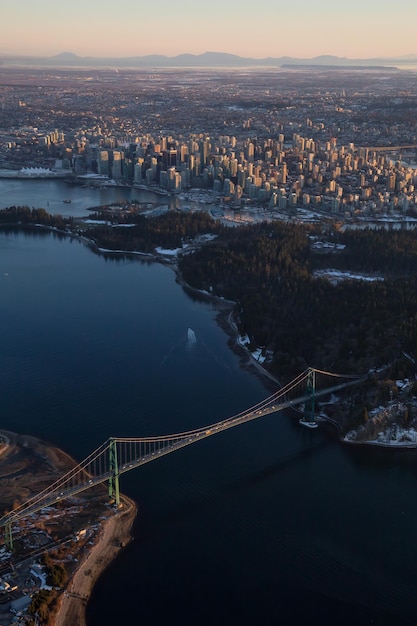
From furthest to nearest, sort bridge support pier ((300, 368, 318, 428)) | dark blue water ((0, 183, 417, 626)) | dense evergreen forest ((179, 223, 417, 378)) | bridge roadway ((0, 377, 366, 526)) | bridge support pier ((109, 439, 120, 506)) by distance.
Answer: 1. dense evergreen forest ((179, 223, 417, 378))
2. bridge support pier ((300, 368, 318, 428))
3. bridge support pier ((109, 439, 120, 506))
4. bridge roadway ((0, 377, 366, 526))
5. dark blue water ((0, 183, 417, 626))

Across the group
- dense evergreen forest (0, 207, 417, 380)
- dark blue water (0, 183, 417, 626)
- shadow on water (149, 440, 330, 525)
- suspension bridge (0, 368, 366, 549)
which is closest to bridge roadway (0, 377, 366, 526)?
suspension bridge (0, 368, 366, 549)

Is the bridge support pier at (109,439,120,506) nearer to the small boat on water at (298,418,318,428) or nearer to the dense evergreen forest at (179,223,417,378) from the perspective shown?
the small boat on water at (298,418,318,428)

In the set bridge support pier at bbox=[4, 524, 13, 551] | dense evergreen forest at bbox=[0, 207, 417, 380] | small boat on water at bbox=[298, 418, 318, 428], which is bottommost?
small boat on water at bbox=[298, 418, 318, 428]

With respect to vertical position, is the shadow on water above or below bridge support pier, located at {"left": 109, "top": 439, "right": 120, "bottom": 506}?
below

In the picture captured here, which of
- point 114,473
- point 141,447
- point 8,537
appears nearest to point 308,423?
point 141,447

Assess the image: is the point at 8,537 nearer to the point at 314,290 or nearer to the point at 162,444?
the point at 162,444

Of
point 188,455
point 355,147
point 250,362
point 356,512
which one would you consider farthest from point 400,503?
point 355,147

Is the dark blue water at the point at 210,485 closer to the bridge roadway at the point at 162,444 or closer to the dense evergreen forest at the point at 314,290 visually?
the bridge roadway at the point at 162,444
